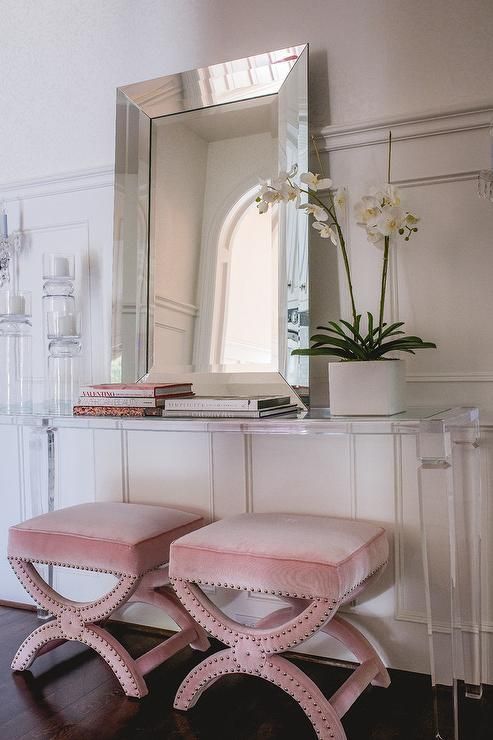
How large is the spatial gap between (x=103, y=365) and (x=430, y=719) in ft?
4.96

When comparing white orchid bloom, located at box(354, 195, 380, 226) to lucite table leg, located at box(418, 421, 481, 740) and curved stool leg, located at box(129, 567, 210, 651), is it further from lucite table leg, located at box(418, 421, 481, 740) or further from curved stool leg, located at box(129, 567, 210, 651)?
curved stool leg, located at box(129, 567, 210, 651)

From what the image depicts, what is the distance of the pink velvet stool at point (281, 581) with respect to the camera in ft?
4.96

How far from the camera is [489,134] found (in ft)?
6.16

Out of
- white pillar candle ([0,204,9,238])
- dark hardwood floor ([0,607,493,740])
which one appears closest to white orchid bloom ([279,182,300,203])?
white pillar candle ([0,204,9,238])

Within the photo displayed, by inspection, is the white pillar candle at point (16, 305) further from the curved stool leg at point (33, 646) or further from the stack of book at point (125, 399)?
the curved stool leg at point (33, 646)

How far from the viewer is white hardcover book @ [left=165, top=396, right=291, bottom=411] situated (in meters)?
1.76

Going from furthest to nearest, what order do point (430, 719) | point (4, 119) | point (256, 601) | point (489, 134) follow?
point (4, 119)
point (256, 601)
point (489, 134)
point (430, 719)

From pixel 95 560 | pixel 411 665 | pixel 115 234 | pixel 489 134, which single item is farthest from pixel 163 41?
pixel 411 665

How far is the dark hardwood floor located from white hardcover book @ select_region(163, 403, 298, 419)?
76cm

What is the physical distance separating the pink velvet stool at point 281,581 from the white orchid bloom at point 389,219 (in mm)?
784

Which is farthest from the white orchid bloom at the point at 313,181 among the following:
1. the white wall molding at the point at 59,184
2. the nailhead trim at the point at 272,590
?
the nailhead trim at the point at 272,590

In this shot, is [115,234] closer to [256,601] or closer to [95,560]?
[95,560]

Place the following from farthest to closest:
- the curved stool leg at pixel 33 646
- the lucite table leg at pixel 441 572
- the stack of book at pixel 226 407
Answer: the curved stool leg at pixel 33 646, the stack of book at pixel 226 407, the lucite table leg at pixel 441 572

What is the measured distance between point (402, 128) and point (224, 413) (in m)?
0.98
